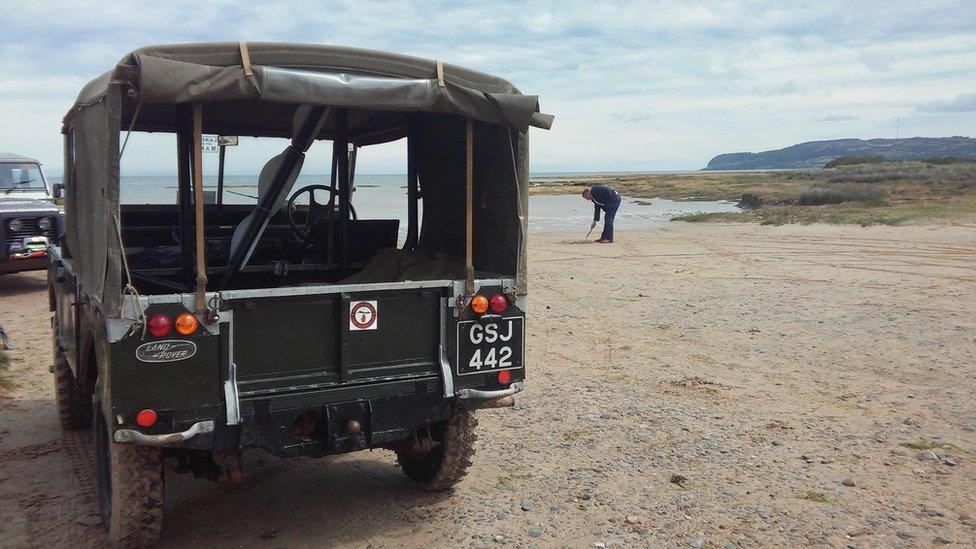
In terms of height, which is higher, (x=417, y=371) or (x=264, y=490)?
(x=417, y=371)

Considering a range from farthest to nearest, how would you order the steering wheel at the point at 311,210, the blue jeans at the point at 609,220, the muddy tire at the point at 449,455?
1. the blue jeans at the point at 609,220
2. the steering wheel at the point at 311,210
3. the muddy tire at the point at 449,455

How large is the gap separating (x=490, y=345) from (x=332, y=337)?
88 cm

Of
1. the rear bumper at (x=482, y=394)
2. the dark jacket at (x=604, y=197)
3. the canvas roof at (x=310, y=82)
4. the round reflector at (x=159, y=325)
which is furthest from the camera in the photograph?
the dark jacket at (x=604, y=197)

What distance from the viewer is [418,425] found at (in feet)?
14.1

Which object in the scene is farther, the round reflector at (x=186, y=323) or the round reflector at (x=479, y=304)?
the round reflector at (x=479, y=304)

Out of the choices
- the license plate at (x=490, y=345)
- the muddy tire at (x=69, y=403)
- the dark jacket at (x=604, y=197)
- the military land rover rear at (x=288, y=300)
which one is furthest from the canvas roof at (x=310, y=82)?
the dark jacket at (x=604, y=197)

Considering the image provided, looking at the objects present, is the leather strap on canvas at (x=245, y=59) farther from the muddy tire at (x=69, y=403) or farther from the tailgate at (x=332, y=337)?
the muddy tire at (x=69, y=403)

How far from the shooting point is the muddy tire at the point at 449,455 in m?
4.64

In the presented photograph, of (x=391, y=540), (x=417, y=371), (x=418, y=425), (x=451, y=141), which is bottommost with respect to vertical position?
(x=391, y=540)

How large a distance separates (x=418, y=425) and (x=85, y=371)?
76.3 inches

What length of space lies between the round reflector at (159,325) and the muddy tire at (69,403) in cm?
281

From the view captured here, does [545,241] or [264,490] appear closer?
[264,490]

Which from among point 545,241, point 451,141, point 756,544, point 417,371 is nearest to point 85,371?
point 417,371

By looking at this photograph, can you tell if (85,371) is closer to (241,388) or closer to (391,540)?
(241,388)
